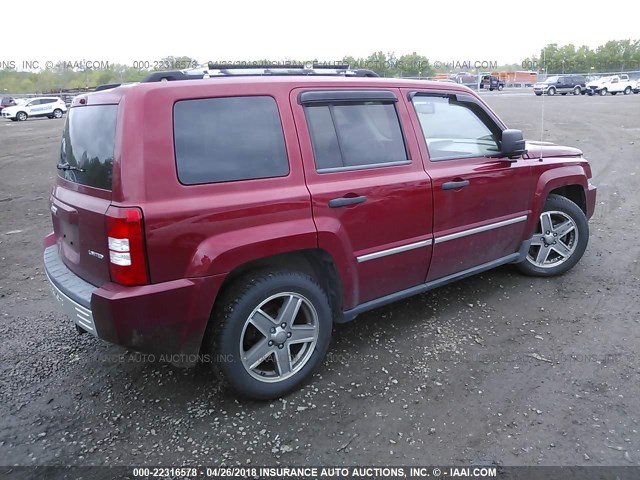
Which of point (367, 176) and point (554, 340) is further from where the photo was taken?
point (554, 340)

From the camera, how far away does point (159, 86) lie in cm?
261

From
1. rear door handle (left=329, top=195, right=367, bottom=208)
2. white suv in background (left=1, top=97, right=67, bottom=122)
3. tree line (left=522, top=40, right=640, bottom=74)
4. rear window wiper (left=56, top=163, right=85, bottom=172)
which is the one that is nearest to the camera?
rear window wiper (left=56, top=163, right=85, bottom=172)

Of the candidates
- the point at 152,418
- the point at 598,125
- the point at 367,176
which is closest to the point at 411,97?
the point at 367,176

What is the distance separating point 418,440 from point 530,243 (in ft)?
8.33

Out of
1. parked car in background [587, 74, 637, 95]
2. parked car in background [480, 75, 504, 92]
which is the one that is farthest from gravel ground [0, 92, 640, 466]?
parked car in background [480, 75, 504, 92]

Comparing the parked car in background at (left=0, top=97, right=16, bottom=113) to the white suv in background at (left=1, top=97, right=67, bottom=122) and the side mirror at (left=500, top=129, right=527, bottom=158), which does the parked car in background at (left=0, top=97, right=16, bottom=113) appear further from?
the side mirror at (left=500, top=129, right=527, bottom=158)

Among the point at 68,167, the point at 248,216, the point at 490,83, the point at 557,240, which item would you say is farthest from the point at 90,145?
the point at 490,83

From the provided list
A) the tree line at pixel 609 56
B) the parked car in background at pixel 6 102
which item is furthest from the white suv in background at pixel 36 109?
the tree line at pixel 609 56

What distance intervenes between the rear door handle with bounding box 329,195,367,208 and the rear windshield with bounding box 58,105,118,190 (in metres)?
1.27

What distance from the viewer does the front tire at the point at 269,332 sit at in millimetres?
2785

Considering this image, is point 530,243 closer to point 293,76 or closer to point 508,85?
point 293,76

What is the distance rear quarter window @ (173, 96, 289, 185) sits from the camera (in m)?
2.63

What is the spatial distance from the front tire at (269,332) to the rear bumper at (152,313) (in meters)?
0.14

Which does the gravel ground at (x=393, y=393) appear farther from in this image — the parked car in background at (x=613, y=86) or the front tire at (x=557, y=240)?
the parked car in background at (x=613, y=86)
